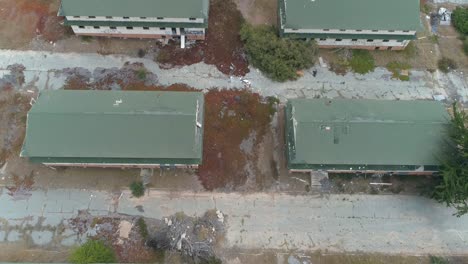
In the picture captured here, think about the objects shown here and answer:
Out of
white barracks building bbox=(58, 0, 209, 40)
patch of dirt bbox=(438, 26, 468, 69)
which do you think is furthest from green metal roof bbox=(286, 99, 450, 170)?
white barracks building bbox=(58, 0, 209, 40)

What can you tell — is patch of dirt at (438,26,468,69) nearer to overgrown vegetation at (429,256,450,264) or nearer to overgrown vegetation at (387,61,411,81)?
overgrown vegetation at (387,61,411,81)

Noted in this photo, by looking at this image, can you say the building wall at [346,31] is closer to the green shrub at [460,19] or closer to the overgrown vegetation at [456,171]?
the green shrub at [460,19]

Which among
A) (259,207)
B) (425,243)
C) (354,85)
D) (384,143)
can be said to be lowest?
(425,243)

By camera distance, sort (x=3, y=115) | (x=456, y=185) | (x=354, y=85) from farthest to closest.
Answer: (x=354, y=85) → (x=3, y=115) → (x=456, y=185)

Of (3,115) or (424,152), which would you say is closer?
(424,152)

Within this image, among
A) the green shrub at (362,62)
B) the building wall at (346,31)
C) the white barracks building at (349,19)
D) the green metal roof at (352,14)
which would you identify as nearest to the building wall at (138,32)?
the white barracks building at (349,19)

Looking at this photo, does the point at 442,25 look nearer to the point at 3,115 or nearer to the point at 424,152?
the point at 424,152

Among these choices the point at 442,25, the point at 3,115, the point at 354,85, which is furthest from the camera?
the point at 442,25

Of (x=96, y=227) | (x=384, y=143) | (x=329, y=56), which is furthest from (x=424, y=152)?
(x=96, y=227)
